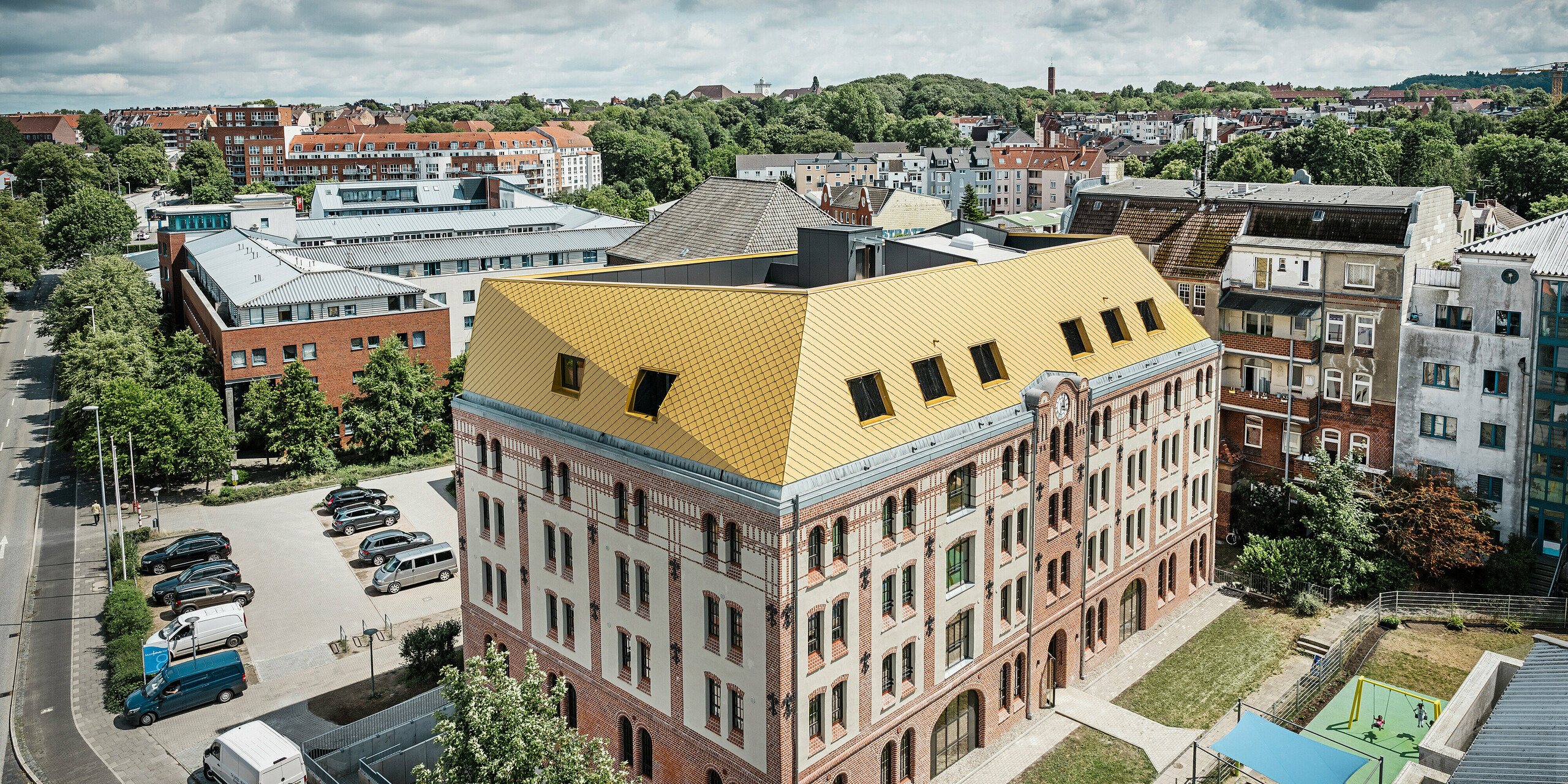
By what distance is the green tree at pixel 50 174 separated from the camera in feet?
623

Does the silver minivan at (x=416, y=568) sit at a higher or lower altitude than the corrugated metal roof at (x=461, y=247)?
lower

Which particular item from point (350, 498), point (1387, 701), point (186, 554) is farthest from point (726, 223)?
point (1387, 701)

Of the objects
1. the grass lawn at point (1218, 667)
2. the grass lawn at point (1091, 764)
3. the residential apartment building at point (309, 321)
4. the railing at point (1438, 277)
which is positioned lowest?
the grass lawn at point (1091, 764)

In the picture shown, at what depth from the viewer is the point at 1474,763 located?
2595cm

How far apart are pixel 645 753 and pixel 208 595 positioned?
30893 mm

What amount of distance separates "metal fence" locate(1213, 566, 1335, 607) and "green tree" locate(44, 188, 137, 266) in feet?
474

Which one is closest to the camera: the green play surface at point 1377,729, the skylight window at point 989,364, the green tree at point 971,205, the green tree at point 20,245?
the green play surface at point 1377,729

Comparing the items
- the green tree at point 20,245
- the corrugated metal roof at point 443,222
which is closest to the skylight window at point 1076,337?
the corrugated metal roof at point 443,222

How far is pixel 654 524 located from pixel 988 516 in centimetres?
1251

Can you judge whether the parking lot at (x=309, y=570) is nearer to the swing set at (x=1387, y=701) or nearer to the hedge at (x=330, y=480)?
the hedge at (x=330, y=480)

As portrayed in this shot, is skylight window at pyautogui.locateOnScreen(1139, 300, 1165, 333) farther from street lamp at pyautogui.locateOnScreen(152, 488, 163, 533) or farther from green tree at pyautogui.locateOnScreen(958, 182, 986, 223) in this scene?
green tree at pyautogui.locateOnScreen(958, 182, 986, 223)

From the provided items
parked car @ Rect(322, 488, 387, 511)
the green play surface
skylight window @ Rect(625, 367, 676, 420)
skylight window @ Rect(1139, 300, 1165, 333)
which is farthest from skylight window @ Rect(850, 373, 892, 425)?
parked car @ Rect(322, 488, 387, 511)

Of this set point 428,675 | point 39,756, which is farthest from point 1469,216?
point 39,756

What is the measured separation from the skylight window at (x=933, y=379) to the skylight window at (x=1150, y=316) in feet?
54.8
